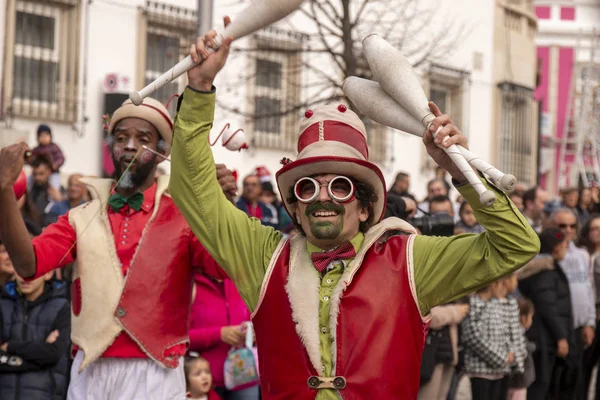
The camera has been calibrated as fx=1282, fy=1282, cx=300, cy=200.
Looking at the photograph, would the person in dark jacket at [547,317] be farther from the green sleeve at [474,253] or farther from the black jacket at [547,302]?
the green sleeve at [474,253]

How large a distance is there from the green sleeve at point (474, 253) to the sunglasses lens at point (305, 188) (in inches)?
16.2

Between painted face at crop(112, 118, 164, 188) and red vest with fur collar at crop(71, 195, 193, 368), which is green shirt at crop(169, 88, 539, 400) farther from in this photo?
painted face at crop(112, 118, 164, 188)

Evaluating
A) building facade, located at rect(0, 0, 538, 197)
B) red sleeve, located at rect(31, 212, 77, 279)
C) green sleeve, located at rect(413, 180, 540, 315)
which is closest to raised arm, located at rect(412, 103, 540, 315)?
green sleeve, located at rect(413, 180, 540, 315)

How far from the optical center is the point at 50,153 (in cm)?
1235

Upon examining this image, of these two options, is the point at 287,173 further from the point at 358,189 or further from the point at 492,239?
the point at 492,239

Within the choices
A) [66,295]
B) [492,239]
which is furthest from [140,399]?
[66,295]

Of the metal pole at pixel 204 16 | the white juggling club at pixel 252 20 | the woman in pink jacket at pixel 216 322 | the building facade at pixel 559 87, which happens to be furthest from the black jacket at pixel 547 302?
the building facade at pixel 559 87

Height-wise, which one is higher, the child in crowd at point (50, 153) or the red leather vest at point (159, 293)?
the child in crowd at point (50, 153)

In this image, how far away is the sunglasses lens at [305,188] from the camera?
4.51m

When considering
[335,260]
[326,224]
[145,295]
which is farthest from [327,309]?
[145,295]

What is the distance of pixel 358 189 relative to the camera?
4574 millimetres

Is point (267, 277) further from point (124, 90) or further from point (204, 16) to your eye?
point (124, 90)

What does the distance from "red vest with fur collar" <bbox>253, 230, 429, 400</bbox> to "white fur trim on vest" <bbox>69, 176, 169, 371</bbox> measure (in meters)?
1.25

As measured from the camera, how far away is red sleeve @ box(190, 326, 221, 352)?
720 centimetres
